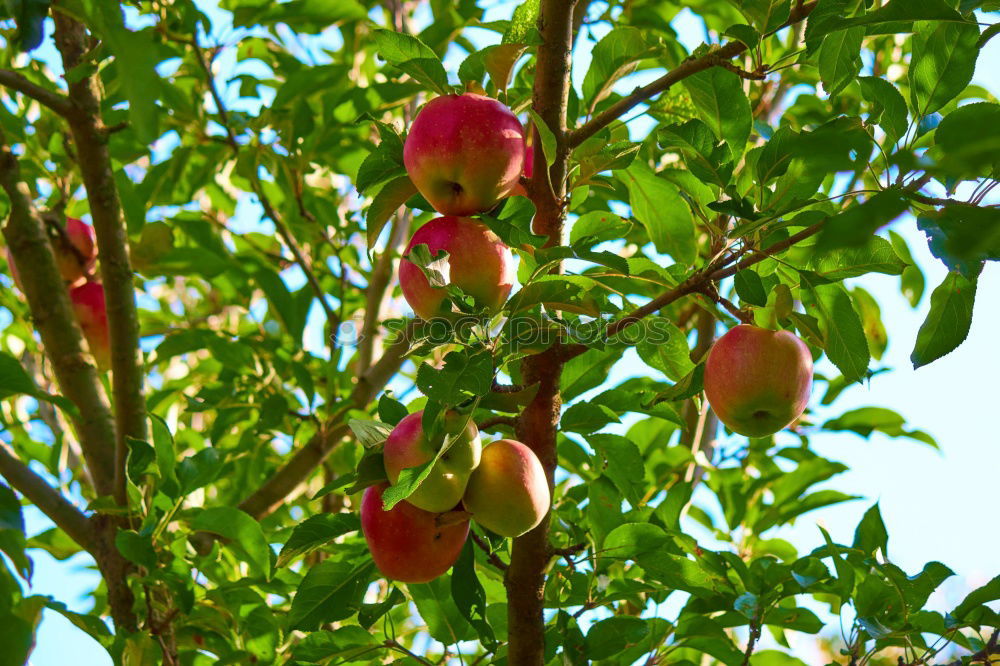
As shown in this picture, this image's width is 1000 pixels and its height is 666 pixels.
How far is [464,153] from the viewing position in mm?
1088

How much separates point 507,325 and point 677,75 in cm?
37

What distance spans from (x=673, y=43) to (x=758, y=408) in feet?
3.49

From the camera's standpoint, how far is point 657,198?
136 centimetres

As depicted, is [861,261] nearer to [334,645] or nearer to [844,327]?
[844,327]

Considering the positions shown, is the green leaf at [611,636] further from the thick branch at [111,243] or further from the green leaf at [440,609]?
the thick branch at [111,243]

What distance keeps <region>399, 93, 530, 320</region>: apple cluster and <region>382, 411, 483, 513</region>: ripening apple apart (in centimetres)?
15

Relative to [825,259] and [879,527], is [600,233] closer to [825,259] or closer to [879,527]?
[825,259]

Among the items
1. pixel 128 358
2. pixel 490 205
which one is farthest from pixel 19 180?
pixel 490 205

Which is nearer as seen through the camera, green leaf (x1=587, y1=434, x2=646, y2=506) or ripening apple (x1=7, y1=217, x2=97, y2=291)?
green leaf (x1=587, y1=434, x2=646, y2=506)

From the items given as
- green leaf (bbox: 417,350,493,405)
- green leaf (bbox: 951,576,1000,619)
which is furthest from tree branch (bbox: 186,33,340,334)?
green leaf (bbox: 951,576,1000,619)

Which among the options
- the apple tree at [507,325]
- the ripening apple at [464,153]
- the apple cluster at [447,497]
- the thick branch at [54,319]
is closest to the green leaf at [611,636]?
the apple tree at [507,325]

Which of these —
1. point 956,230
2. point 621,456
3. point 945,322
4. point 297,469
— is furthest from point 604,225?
point 297,469

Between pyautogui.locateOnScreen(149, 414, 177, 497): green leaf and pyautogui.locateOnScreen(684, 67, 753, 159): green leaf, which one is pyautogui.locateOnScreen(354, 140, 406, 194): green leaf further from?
pyautogui.locateOnScreen(149, 414, 177, 497): green leaf

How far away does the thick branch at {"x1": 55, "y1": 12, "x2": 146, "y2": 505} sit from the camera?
68.4 inches
